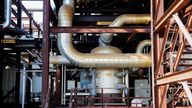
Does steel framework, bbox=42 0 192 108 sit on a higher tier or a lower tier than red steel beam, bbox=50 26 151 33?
lower

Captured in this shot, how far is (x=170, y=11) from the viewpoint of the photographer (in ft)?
24.2

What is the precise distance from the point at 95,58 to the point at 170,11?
7.01 m

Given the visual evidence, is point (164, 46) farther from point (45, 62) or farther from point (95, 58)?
point (95, 58)

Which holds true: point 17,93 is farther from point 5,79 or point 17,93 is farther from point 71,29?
point 71,29

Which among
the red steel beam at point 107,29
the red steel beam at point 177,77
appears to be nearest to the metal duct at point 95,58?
the red steel beam at point 107,29

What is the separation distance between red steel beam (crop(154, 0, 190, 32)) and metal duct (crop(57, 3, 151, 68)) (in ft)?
16.7

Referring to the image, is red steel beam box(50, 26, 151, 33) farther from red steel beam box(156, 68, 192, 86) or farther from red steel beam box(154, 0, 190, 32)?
red steel beam box(156, 68, 192, 86)

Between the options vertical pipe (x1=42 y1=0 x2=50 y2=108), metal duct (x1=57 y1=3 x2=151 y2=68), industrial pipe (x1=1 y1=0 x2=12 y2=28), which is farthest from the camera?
industrial pipe (x1=1 y1=0 x2=12 y2=28)

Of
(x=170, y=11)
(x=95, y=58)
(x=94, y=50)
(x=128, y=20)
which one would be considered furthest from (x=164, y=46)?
(x=94, y=50)

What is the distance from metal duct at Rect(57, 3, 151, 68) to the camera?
14.0 m

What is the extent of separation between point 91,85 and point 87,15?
345 centimetres

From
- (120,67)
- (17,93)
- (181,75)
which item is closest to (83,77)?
(120,67)

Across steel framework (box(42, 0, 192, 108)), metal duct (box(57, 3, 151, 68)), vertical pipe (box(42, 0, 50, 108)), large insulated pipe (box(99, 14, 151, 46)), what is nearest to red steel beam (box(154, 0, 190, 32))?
steel framework (box(42, 0, 192, 108))

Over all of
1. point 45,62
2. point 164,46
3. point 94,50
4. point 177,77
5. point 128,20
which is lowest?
point 177,77
